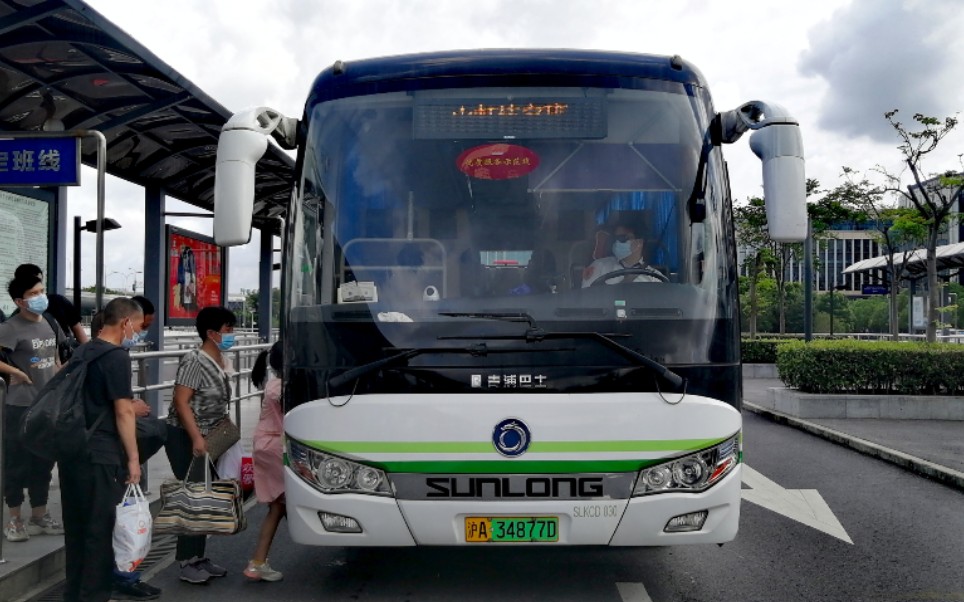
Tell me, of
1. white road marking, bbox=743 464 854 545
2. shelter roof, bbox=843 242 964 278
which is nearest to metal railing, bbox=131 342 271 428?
white road marking, bbox=743 464 854 545

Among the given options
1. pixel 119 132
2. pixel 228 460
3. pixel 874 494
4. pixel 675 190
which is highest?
pixel 119 132

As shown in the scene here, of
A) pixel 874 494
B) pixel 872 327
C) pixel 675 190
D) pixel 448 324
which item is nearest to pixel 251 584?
pixel 448 324

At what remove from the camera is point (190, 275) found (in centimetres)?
1533

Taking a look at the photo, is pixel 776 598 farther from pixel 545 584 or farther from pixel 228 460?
pixel 228 460

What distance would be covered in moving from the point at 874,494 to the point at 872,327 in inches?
3906

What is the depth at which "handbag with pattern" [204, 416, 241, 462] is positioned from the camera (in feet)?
20.0

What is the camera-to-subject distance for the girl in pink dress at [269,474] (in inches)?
236

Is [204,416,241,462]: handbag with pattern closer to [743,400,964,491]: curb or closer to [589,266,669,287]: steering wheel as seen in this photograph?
[589,266,669,287]: steering wheel

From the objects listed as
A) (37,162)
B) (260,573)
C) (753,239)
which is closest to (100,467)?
(260,573)

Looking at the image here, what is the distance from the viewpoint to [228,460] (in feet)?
20.7

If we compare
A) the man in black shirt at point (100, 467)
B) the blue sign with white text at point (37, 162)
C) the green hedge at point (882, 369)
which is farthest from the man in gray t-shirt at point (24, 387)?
the green hedge at point (882, 369)

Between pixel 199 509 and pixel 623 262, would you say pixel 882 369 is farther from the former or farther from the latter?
pixel 199 509

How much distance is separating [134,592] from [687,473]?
3068 mm

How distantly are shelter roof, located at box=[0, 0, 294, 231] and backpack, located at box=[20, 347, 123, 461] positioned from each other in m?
2.15
